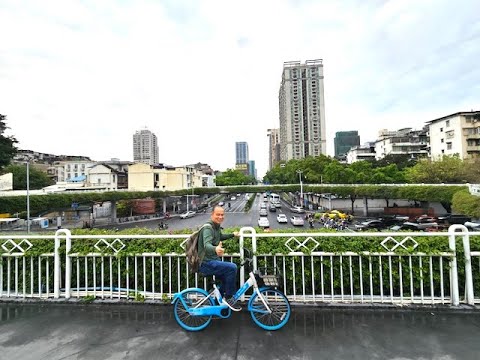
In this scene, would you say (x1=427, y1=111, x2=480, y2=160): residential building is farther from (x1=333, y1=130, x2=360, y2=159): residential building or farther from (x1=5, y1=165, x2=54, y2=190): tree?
(x1=333, y1=130, x2=360, y2=159): residential building

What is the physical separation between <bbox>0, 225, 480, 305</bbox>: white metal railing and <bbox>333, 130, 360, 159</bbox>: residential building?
174m

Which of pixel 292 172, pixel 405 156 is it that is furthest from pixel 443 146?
pixel 292 172

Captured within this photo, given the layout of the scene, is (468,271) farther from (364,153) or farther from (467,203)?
(364,153)

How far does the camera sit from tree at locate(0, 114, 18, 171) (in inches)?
1110

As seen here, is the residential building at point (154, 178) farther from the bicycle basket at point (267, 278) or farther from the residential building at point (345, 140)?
the residential building at point (345, 140)

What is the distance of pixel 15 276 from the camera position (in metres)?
4.32

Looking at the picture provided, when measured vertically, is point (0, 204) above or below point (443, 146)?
below

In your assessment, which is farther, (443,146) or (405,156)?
(405,156)

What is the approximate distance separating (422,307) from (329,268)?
141cm

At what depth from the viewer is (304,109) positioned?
422ft

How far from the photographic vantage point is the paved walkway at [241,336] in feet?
9.21

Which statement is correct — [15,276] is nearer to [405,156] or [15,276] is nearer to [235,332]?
[235,332]

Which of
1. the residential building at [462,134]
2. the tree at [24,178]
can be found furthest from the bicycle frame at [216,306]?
the tree at [24,178]

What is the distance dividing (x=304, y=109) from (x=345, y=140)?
182 ft
